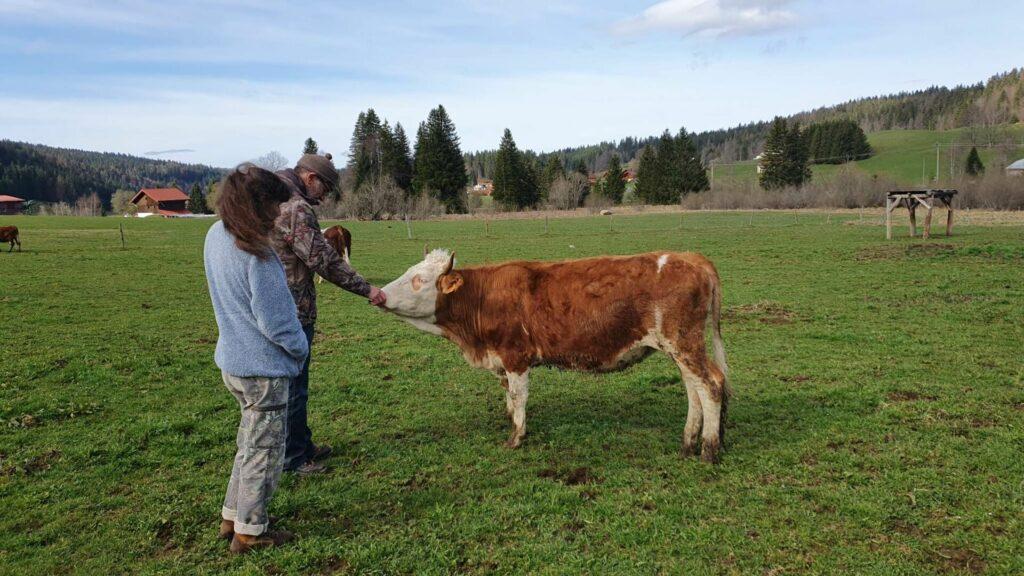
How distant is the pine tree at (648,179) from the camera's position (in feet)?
282

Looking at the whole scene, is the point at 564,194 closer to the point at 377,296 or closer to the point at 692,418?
the point at 692,418

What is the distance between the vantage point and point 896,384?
7180 millimetres

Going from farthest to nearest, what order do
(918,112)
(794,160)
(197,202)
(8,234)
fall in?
(918,112) → (197,202) → (794,160) → (8,234)

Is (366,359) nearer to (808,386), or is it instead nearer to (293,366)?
(293,366)

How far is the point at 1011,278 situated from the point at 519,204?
6783 centimetres

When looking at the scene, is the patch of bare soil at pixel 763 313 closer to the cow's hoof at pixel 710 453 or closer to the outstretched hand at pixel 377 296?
the cow's hoof at pixel 710 453

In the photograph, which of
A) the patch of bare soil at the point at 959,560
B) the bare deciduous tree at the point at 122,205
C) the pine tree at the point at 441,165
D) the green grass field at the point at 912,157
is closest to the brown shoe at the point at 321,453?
the patch of bare soil at the point at 959,560

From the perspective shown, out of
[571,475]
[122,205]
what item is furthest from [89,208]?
[571,475]

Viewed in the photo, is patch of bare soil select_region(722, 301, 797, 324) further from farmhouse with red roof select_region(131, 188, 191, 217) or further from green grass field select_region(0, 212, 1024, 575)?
farmhouse with red roof select_region(131, 188, 191, 217)

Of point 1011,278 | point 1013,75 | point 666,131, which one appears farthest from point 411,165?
point 1013,75

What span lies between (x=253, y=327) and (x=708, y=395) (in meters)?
3.85

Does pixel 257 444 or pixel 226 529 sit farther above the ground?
pixel 257 444

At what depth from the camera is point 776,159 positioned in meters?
86.6

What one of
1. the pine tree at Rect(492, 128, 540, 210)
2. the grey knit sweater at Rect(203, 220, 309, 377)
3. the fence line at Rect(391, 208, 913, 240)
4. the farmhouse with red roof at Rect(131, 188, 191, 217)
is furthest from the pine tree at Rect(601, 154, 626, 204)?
the grey knit sweater at Rect(203, 220, 309, 377)
